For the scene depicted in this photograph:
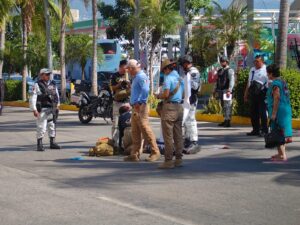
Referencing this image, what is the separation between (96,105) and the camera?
20547mm

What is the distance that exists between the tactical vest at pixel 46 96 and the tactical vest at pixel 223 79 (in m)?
5.31

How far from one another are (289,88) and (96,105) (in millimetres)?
5809

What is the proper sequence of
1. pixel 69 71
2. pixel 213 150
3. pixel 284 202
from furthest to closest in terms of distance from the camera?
pixel 69 71
pixel 213 150
pixel 284 202

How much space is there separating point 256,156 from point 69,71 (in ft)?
123

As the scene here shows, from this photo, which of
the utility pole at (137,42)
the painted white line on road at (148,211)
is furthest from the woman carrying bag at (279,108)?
the utility pole at (137,42)

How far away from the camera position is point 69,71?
A: 48.9 metres

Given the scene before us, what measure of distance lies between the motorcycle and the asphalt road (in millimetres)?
5883

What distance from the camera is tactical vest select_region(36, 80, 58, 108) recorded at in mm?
13555

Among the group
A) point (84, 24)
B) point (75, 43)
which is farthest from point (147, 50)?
point (84, 24)

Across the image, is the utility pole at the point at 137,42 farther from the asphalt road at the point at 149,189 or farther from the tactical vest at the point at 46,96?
the tactical vest at the point at 46,96

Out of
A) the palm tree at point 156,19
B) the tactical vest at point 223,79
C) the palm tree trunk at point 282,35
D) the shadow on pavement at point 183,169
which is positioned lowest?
the shadow on pavement at point 183,169

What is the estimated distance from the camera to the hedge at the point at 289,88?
60.2 ft

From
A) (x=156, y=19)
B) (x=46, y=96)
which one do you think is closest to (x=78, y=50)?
(x=156, y=19)

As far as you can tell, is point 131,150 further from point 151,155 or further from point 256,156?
point 256,156
